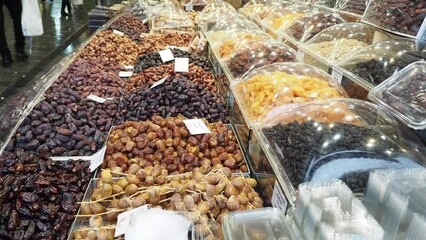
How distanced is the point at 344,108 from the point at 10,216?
149 centimetres

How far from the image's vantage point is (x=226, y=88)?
2.86m

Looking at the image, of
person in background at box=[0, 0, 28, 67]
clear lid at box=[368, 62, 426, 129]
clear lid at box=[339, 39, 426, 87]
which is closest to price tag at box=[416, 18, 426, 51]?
clear lid at box=[339, 39, 426, 87]

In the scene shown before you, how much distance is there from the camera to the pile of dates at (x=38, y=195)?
150cm

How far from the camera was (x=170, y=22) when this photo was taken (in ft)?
17.3

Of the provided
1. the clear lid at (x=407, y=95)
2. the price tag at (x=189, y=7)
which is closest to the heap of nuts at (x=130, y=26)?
the price tag at (x=189, y=7)

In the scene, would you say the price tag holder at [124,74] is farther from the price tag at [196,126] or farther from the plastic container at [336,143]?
the plastic container at [336,143]

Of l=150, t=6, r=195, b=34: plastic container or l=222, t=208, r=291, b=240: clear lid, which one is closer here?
l=222, t=208, r=291, b=240: clear lid

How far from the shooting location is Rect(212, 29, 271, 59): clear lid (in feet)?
10.1

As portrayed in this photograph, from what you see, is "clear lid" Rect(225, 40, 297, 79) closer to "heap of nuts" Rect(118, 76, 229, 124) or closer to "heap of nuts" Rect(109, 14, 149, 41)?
"heap of nuts" Rect(118, 76, 229, 124)

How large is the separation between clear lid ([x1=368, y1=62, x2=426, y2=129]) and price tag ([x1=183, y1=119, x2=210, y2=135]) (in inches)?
36.7

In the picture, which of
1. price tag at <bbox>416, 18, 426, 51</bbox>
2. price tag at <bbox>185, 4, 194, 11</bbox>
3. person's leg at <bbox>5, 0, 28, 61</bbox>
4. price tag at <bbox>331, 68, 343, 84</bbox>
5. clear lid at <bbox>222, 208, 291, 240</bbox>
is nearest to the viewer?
clear lid at <bbox>222, 208, 291, 240</bbox>

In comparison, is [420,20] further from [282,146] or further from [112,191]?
[112,191]

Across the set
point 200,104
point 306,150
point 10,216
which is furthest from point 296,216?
point 200,104

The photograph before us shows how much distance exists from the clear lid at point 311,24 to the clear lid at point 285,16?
153mm
